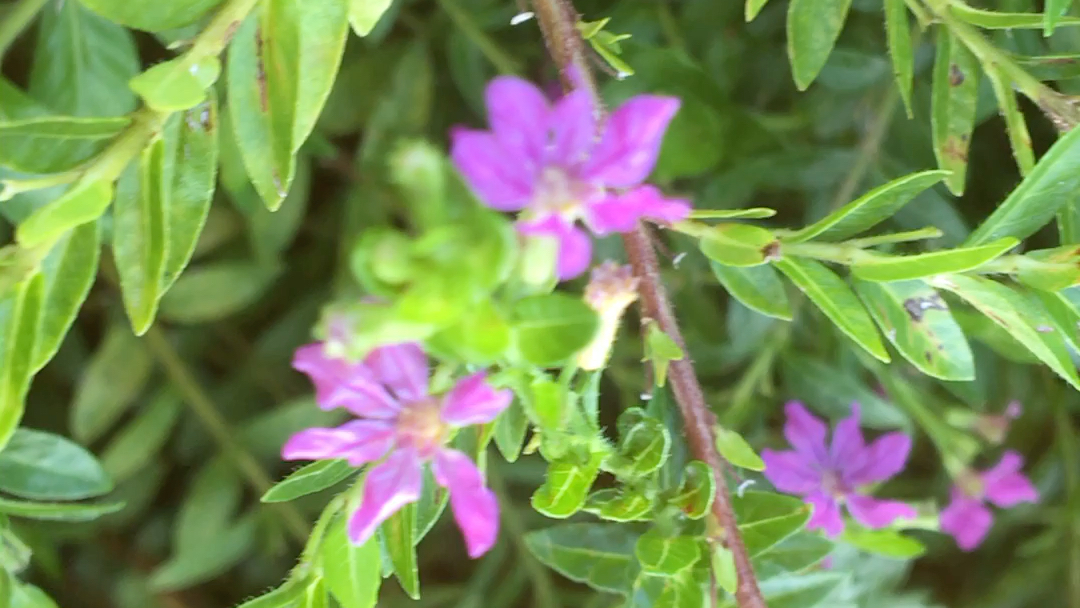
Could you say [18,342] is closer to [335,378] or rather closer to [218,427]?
[335,378]

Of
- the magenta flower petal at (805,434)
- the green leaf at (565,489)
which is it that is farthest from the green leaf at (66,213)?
the magenta flower petal at (805,434)

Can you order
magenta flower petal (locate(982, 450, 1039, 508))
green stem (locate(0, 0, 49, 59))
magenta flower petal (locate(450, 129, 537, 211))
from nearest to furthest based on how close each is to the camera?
1. magenta flower petal (locate(450, 129, 537, 211))
2. green stem (locate(0, 0, 49, 59))
3. magenta flower petal (locate(982, 450, 1039, 508))

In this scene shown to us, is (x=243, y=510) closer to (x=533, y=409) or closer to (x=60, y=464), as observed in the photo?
(x=60, y=464)

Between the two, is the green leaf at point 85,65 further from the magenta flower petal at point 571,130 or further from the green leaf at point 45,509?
the magenta flower petal at point 571,130

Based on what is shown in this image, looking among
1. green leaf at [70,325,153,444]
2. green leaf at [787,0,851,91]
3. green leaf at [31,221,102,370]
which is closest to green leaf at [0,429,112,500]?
green leaf at [31,221,102,370]

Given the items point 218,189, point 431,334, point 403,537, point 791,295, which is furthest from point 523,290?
point 218,189

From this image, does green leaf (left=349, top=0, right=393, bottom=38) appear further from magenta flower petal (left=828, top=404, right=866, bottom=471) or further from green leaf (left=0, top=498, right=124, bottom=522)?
magenta flower petal (left=828, top=404, right=866, bottom=471)

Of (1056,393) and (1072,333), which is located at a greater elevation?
(1072,333)
